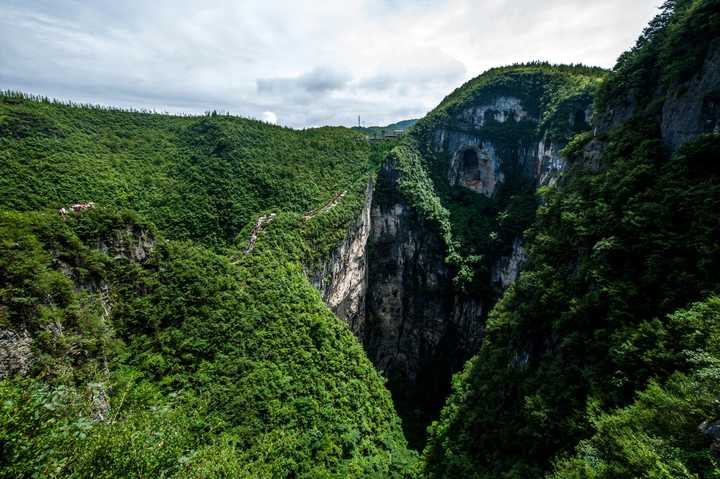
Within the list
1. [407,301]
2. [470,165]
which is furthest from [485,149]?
[407,301]

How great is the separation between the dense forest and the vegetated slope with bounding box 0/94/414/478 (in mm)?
123

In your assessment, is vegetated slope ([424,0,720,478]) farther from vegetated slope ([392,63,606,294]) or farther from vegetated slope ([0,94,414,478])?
vegetated slope ([392,63,606,294])

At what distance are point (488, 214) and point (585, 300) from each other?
42930 mm

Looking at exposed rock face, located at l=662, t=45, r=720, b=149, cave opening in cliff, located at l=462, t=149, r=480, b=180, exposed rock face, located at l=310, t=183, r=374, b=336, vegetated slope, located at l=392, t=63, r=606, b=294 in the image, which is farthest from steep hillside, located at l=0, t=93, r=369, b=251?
exposed rock face, located at l=662, t=45, r=720, b=149

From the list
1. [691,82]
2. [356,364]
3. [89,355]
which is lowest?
[356,364]

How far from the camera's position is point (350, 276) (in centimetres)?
4462

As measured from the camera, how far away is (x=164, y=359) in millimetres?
19703

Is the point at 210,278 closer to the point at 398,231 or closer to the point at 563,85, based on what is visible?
the point at 398,231

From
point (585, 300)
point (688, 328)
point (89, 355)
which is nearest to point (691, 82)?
point (585, 300)

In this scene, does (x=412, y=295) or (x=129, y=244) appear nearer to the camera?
(x=129, y=244)

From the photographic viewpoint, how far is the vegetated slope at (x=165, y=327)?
10477 millimetres

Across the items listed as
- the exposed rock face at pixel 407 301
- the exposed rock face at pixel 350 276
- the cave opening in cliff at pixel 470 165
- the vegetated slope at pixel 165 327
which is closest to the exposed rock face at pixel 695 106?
the vegetated slope at pixel 165 327

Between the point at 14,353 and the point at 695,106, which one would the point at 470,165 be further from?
the point at 14,353

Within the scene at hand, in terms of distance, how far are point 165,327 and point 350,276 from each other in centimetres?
2600
